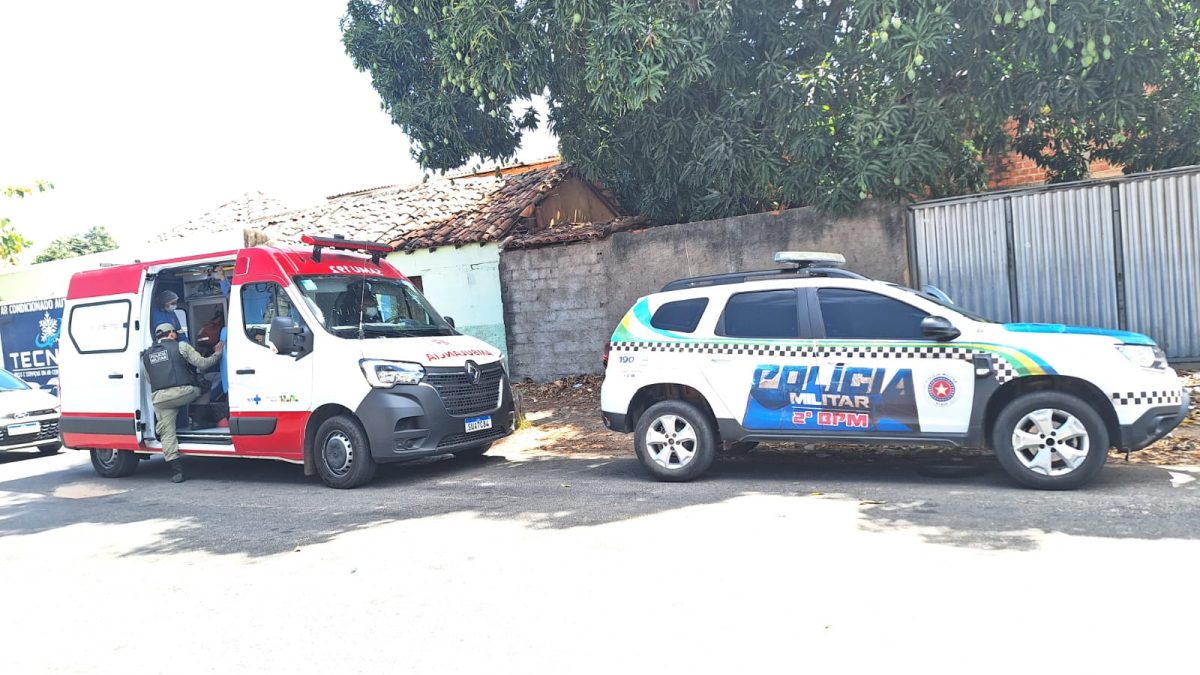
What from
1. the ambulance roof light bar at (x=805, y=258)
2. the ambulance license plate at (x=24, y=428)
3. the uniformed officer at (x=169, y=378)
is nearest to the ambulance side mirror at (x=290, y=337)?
the uniformed officer at (x=169, y=378)

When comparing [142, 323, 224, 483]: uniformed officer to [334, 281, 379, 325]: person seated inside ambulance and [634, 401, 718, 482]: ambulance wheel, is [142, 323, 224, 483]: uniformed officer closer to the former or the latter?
[334, 281, 379, 325]: person seated inside ambulance

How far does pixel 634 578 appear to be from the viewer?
5051mm

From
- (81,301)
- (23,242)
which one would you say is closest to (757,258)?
(81,301)

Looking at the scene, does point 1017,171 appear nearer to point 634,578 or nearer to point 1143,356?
point 1143,356

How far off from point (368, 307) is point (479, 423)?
170cm

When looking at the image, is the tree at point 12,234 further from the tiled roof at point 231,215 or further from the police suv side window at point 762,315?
the police suv side window at point 762,315

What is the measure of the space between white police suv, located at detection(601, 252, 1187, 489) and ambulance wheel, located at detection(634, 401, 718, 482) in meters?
0.01

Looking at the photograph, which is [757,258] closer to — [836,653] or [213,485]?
[213,485]

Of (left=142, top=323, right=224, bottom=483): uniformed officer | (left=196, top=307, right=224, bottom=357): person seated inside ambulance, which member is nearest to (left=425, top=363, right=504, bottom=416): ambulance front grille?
(left=142, top=323, right=224, bottom=483): uniformed officer

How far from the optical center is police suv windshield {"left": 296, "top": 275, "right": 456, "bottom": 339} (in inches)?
345

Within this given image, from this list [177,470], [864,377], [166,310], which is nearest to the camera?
[864,377]

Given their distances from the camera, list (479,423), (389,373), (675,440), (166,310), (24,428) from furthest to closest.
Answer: (24,428)
(166,310)
(479,423)
(389,373)
(675,440)

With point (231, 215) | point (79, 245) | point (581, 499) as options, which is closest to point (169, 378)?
point (581, 499)

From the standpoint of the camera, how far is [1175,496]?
245 inches
